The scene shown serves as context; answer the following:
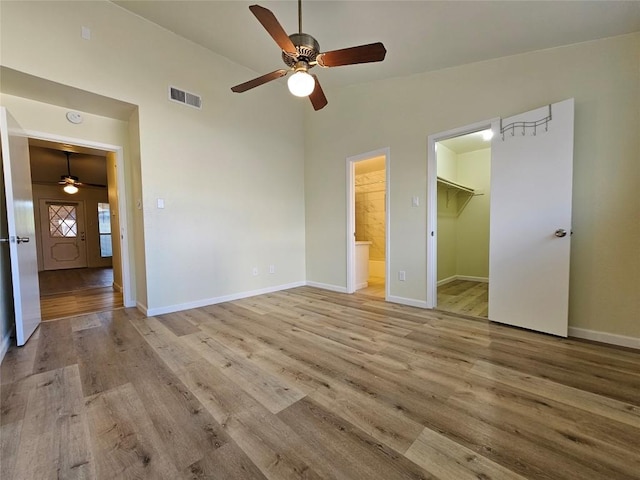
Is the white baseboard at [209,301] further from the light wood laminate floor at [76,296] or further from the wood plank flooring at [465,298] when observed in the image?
the wood plank flooring at [465,298]

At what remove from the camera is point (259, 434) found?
130 cm

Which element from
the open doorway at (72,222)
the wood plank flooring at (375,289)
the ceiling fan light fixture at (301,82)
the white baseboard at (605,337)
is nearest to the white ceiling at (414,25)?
the ceiling fan light fixture at (301,82)

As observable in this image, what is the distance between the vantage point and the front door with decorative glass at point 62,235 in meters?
7.38

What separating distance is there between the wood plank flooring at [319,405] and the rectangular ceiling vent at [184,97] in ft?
9.21

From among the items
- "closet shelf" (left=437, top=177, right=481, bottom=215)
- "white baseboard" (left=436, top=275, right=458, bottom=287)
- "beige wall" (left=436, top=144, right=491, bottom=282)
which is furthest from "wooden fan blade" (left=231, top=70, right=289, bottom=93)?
"white baseboard" (left=436, top=275, right=458, bottom=287)

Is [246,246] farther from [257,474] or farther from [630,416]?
[630,416]

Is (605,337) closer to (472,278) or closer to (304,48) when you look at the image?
(472,278)

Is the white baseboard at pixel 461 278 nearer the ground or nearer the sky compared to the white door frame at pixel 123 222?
nearer the ground

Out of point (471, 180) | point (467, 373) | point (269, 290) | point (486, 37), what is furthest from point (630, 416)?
point (471, 180)

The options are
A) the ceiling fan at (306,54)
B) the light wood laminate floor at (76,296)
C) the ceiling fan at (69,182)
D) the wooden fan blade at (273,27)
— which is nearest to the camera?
the wooden fan blade at (273,27)

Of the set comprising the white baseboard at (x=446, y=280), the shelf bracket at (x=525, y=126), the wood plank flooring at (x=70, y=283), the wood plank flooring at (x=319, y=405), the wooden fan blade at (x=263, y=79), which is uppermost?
the wooden fan blade at (x=263, y=79)

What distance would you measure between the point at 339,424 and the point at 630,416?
1567 mm

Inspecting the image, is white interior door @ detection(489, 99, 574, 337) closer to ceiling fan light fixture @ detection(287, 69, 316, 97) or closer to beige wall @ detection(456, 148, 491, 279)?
ceiling fan light fixture @ detection(287, 69, 316, 97)

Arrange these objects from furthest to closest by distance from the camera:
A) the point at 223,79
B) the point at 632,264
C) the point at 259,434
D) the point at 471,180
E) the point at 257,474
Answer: the point at 471,180, the point at 223,79, the point at 632,264, the point at 259,434, the point at 257,474
